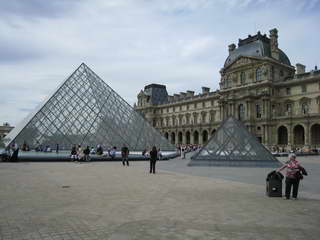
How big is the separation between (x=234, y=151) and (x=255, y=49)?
40077 mm

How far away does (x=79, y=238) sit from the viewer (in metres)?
3.95

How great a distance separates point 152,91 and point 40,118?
6019 centimetres

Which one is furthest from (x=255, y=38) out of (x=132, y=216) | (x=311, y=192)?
(x=132, y=216)

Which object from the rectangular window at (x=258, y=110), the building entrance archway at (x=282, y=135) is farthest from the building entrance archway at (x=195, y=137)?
the building entrance archway at (x=282, y=135)

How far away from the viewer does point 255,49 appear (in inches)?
2078

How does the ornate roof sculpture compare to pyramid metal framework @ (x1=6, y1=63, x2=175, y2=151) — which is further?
the ornate roof sculpture

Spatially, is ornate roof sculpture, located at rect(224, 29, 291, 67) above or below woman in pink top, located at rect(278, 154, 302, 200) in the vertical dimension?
above

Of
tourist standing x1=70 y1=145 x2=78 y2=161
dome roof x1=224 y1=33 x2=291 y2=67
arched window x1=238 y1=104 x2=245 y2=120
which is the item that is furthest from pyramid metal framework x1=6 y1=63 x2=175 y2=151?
dome roof x1=224 y1=33 x2=291 y2=67

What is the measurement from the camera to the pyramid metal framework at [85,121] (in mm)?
21844

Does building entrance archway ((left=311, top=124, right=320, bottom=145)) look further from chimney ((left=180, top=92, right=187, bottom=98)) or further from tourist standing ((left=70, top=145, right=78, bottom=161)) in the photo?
tourist standing ((left=70, top=145, right=78, bottom=161))

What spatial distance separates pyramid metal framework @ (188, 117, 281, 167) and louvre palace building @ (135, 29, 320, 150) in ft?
80.5

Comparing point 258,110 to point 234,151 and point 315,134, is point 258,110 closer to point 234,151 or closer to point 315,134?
point 315,134

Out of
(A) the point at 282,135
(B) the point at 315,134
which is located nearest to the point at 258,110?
(A) the point at 282,135

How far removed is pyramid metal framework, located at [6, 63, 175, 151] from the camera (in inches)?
860
